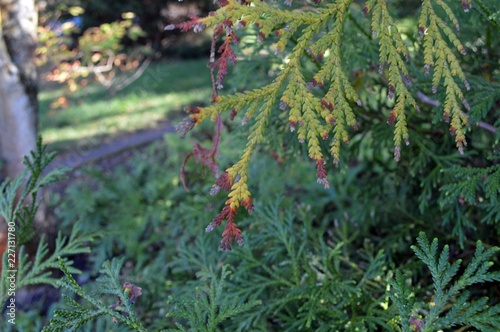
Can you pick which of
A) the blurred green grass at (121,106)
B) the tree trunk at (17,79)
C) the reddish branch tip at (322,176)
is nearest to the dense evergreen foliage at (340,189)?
the reddish branch tip at (322,176)

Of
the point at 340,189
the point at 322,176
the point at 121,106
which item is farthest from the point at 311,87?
the point at 121,106

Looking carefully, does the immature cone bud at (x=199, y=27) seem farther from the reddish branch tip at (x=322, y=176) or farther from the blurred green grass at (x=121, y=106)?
the blurred green grass at (x=121, y=106)

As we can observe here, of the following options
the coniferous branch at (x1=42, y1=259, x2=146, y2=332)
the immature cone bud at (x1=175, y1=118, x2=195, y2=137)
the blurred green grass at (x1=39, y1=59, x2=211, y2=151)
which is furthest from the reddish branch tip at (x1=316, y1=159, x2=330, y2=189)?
the blurred green grass at (x1=39, y1=59, x2=211, y2=151)

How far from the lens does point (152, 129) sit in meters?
7.82

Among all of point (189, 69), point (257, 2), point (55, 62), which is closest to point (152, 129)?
point (55, 62)

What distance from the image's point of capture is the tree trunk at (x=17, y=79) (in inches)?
141

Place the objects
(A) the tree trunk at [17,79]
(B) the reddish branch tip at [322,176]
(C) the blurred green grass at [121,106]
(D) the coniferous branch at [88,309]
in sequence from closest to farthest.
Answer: (B) the reddish branch tip at [322,176], (D) the coniferous branch at [88,309], (A) the tree trunk at [17,79], (C) the blurred green grass at [121,106]

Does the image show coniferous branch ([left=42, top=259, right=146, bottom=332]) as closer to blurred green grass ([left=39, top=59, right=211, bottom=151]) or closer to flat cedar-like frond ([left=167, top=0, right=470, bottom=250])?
flat cedar-like frond ([left=167, top=0, right=470, bottom=250])

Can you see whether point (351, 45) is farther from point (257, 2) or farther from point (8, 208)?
point (8, 208)

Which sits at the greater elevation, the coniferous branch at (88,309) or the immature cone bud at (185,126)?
the immature cone bud at (185,126)

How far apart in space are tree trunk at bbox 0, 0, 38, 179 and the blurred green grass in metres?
3.04

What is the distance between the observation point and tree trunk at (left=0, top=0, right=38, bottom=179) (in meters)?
3.59

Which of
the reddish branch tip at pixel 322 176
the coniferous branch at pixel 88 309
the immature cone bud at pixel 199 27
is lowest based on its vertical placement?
the coniferous branch at pixel 88 309

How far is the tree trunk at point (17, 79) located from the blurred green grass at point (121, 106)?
3035 mm
